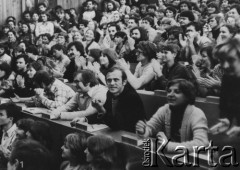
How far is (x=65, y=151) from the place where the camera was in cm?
366

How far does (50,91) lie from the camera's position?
4.14 m

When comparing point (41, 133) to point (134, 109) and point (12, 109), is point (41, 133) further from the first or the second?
point (134, 109)

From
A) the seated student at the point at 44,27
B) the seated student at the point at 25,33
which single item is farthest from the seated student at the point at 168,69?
the seated student at the point at 25,33

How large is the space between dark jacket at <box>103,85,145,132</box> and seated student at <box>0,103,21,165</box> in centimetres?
134

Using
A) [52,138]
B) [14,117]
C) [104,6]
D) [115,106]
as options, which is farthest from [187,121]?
[104,6]

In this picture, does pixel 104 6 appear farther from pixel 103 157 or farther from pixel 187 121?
pixel 187 121

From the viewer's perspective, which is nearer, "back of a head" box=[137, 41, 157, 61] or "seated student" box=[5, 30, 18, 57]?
"back of a head" box=[137, 41, 157, 61]

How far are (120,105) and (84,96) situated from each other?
0.54 m

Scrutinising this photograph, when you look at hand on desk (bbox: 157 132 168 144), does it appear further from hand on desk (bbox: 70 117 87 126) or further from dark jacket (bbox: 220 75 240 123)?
hand on desk (bbox: 70 117 87 126)

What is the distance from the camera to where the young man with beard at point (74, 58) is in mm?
4225

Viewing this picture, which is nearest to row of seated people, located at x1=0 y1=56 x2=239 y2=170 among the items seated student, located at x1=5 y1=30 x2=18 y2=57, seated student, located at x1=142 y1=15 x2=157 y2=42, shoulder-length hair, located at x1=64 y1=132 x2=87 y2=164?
shoulder-length hair, located at x1=64 y1=132 x2=87 y2=164

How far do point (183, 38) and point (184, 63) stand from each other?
1.56 feet

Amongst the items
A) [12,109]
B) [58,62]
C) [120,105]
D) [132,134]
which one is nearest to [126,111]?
[120,105]

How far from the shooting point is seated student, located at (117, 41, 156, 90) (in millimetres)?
3279
